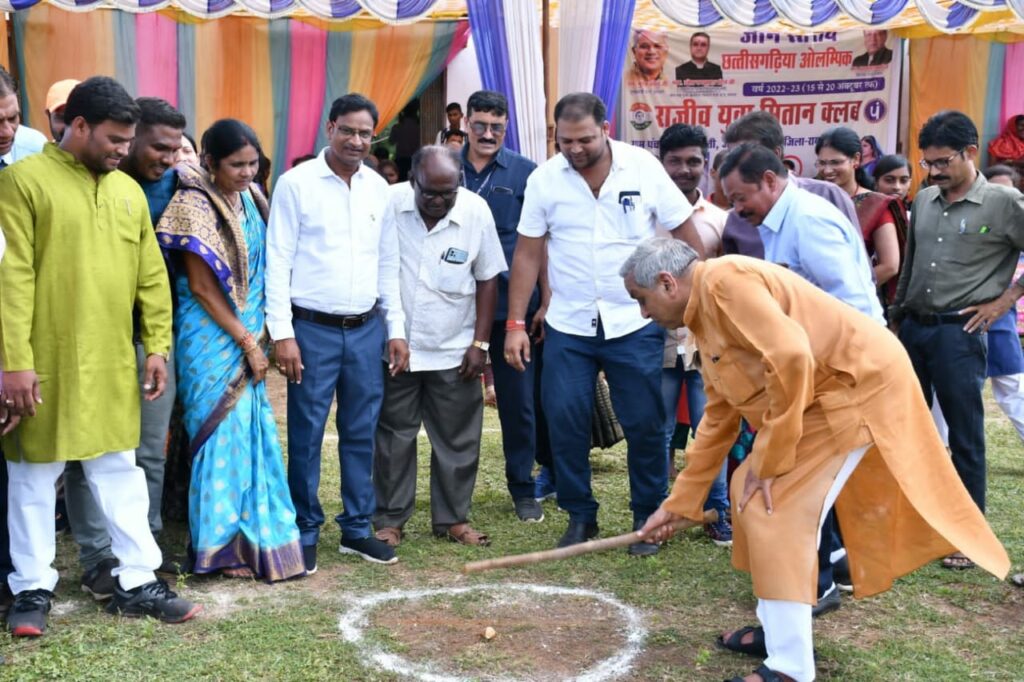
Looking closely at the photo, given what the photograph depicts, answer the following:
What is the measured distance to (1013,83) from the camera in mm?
12883

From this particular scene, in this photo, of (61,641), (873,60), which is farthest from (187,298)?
(873,60)

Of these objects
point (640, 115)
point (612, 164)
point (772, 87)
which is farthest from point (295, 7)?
point (612, 164)

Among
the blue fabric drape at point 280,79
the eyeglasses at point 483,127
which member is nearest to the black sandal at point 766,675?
the eyeglasses at point 483,127

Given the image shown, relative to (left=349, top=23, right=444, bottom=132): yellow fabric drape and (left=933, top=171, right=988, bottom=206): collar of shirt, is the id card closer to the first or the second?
(left=933, top=171, right=988, bottom=206): collar of shirt

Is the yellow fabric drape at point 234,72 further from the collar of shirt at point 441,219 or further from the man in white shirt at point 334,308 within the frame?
the man in white shirt at point 334,308

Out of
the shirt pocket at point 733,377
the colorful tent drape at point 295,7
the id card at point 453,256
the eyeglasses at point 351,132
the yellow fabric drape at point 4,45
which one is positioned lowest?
the shirt pocket at point 733,377

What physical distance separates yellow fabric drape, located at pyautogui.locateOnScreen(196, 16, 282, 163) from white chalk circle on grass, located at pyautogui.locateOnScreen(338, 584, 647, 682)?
7718mm

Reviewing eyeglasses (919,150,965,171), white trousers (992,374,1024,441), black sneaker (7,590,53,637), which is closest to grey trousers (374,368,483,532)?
black sneaker (7,590,53,637)

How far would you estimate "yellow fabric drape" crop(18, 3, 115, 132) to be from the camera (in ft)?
35.2

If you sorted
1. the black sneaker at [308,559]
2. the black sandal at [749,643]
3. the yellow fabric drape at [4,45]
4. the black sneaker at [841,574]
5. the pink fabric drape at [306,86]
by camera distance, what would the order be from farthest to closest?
1. the pink fabric drape at [306,86]
2. the yellow fabric drape at [4,45]
3. the black sneaker at [308,559]
4. the black sneaker at [841,574]
5. the black sandal at [749,643]

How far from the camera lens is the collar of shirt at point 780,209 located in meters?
4.43

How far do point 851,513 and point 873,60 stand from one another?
10.1 metres

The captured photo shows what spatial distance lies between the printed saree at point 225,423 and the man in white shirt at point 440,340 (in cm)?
70

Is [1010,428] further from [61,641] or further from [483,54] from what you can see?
[61,641]
